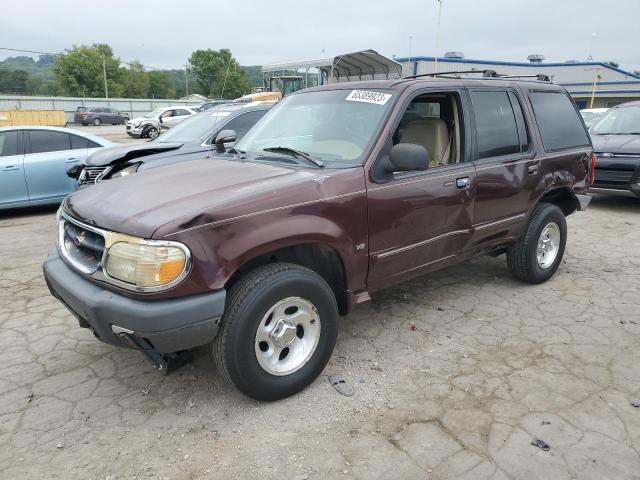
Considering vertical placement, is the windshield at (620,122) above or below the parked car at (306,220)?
above

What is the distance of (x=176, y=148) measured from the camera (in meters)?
6.86

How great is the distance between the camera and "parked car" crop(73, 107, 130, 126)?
39.5 metres

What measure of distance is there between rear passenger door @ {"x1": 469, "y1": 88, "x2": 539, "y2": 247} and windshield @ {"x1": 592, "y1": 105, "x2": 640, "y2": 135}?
5.85 meters

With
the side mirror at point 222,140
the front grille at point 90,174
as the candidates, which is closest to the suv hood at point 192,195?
the side mirror at point 222,140

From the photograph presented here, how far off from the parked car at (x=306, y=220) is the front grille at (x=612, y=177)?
4.22 meters

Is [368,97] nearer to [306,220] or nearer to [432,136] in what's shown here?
[432,136]

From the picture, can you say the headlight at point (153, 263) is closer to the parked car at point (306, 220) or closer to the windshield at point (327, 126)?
the parked car at point (306, 220)

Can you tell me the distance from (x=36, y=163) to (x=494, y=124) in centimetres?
702

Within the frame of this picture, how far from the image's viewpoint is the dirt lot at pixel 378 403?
2.49 m

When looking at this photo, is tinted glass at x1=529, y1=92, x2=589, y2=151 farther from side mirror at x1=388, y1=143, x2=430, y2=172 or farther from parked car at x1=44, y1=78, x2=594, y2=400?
side mirror at x1=388, y1=143, x2=430, y2=172

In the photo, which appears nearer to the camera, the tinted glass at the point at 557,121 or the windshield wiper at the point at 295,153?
the windshield wiper at the point at 295,153

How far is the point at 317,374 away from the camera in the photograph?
10.3ft

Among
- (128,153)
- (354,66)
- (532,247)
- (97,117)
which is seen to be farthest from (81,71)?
(532,247)

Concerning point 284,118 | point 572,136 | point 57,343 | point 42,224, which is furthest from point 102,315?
point 42,224
